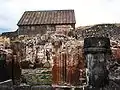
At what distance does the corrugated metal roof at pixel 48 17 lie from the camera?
2608 centimetres

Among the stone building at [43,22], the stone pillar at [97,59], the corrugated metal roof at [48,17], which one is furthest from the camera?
the corrugated metal roof at [48,17]

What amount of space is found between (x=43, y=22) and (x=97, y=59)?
21215 mm

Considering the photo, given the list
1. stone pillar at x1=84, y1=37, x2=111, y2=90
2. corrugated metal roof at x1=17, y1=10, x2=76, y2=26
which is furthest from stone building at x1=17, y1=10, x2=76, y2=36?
stone pillar at x1=84, y1=37, x2=111, y2=90

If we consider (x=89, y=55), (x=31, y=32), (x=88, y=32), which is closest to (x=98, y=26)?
(x=88, y=32)

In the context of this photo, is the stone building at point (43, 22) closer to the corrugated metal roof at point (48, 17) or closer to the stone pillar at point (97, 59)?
the corrugated metal roof at point (48, 17)

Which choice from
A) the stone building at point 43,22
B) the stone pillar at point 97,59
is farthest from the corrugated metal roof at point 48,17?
the stone pillar at point 97,59

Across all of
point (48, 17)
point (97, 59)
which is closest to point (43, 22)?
point (48, 17)

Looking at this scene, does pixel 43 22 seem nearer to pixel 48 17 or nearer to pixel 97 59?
pixel 48 17

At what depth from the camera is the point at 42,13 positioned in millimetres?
28812

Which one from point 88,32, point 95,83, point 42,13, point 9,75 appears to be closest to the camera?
point 95,83

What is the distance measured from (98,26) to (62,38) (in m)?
10.3

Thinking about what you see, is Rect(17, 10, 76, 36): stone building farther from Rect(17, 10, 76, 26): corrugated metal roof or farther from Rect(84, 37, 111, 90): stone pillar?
Rect(84, 37, 111, 90): stone pillar

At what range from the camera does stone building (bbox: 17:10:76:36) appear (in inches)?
1012

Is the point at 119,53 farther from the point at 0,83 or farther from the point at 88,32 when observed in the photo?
the point at 88,32
